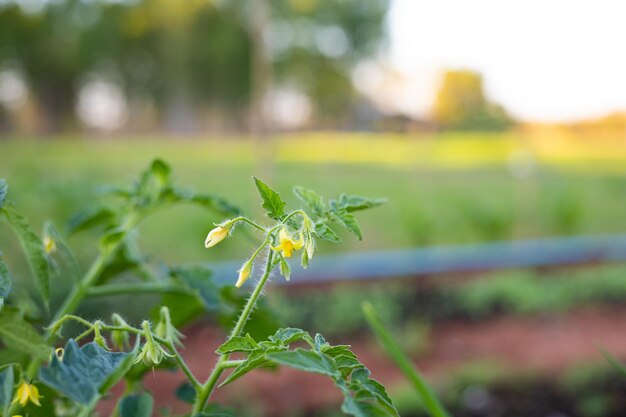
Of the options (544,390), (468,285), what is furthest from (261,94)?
(544,390)

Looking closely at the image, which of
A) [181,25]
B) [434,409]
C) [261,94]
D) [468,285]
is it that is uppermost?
[181,25]

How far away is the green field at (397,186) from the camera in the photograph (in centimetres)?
422

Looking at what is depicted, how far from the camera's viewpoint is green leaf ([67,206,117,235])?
0.79 meters

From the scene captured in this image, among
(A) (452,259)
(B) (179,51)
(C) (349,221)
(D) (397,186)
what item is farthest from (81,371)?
(B) (179,51)

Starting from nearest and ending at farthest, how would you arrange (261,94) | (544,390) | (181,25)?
(544,390)
(261,94)
(181,25)

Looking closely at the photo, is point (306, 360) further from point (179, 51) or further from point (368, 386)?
point (179, 51)

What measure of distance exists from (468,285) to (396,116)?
59.9 ft

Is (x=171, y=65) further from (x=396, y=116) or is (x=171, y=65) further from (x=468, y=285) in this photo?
(x=468, y=285)

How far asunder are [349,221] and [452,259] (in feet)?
11.6

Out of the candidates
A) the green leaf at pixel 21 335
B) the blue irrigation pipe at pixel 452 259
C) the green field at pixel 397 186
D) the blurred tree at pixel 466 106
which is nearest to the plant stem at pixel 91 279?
the green leaf at pixel 21 335

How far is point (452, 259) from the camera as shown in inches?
157

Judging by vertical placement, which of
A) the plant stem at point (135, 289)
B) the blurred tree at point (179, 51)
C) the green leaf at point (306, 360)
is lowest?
the plant stem at point (135, 289)

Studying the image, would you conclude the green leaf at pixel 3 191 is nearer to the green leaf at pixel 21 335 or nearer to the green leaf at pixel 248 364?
the green leaf at pixel 21 335

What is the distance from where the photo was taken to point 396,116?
2139 cm
